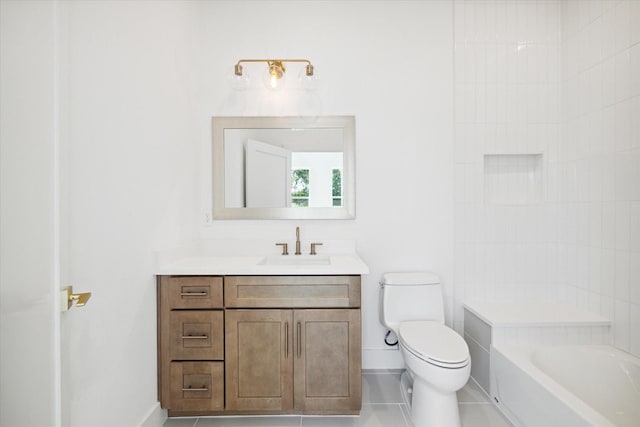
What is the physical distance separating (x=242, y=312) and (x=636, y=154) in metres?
2.33

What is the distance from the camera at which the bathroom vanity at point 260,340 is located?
5.83ft

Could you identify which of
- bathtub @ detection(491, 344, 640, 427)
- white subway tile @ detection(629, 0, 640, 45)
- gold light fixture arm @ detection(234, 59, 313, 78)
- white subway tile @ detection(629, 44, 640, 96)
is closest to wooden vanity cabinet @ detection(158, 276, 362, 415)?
bathtub @ detection(491, 344, 640, 427)

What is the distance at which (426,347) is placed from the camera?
172 centimetres

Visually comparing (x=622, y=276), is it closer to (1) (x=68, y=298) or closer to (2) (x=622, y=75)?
(2) (x=622, y=75)

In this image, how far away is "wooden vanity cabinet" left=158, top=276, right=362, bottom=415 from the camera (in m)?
1.77

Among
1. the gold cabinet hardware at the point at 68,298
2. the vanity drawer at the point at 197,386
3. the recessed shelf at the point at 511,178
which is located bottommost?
the vanity drawer at the point at 197,386

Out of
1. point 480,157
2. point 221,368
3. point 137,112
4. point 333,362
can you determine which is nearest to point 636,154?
point 480,157

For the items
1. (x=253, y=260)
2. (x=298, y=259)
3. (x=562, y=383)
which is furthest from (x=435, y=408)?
(x=253, y=260)

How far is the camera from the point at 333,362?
1781mm

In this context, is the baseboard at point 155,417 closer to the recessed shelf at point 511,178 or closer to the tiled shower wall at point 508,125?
the tiled shower wall at point 508,125

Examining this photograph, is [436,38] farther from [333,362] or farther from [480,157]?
[333,362]

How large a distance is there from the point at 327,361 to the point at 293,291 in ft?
1.36

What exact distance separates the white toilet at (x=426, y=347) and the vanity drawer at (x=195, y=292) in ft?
3.51

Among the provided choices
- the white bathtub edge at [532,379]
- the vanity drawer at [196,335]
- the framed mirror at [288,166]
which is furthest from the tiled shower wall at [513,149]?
the vanity drawer at [196,335]
